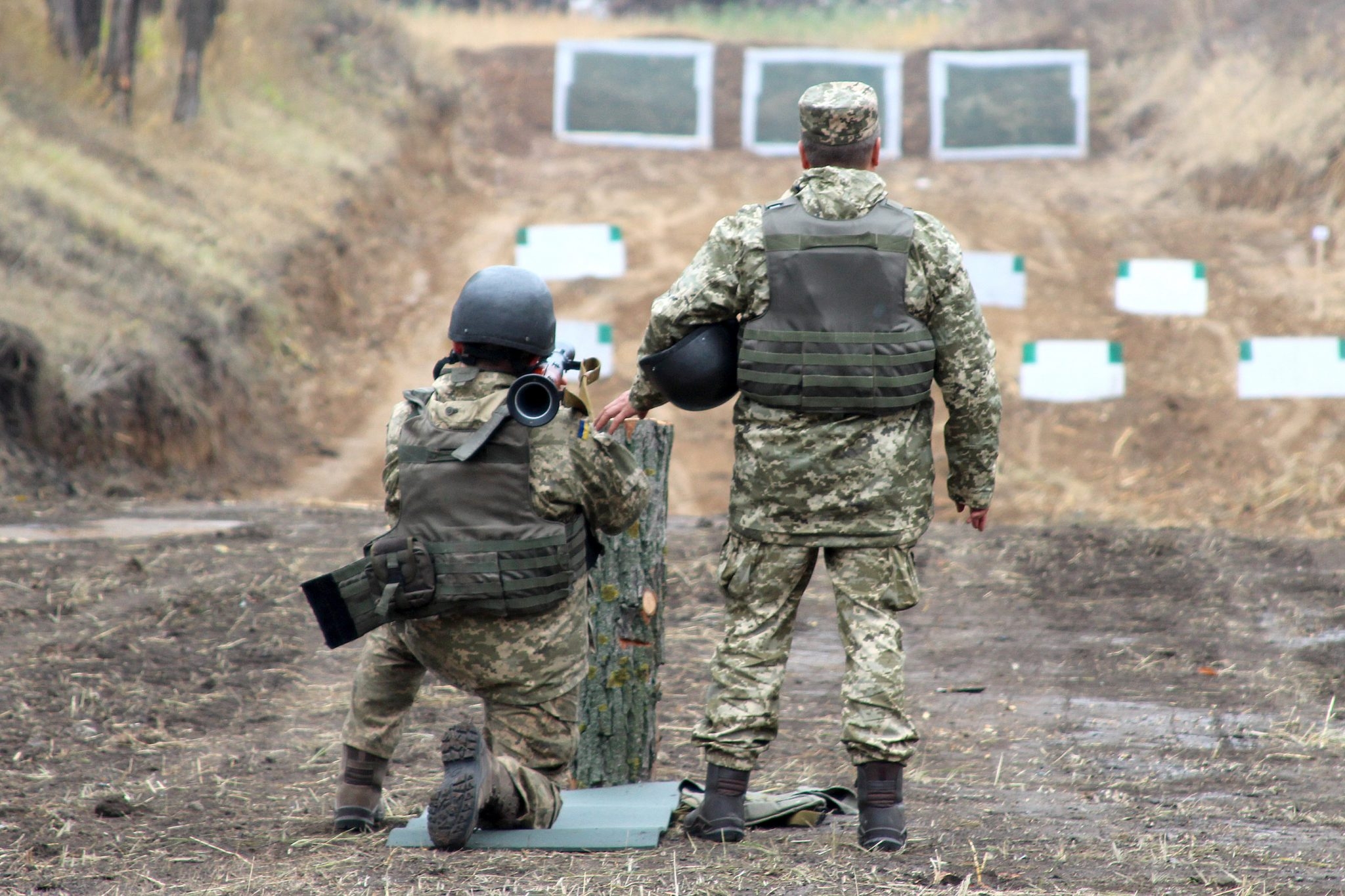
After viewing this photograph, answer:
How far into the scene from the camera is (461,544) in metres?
3.39

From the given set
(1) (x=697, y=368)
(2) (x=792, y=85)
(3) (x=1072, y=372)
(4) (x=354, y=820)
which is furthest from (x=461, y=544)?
(2) (x=792, y=85)

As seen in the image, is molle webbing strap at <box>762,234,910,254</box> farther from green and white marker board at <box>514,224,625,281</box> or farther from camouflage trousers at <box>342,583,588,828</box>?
green and white marker board at <box>514,224,625,281</box>

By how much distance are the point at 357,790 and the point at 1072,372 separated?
37.2 ft

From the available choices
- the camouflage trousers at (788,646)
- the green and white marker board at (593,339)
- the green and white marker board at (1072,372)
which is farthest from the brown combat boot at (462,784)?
the green and white marker board at (1072,372)

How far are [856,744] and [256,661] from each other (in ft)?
11.5

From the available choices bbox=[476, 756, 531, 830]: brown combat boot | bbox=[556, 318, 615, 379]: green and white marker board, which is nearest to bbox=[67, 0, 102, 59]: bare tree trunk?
bbox=[556, 318, 615, 379]: green and white marker board

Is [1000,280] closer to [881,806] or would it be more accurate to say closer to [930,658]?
[930,658]

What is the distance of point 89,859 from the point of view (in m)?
3.50

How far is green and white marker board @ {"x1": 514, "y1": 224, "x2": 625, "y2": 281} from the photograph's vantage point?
15992mm

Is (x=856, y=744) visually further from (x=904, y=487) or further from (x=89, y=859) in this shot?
(x=89, y=859)

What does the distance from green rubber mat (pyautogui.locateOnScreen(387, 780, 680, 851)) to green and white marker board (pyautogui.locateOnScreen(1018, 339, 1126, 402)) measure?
1055 centimetres

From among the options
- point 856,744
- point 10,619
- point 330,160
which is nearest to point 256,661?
point 10,619

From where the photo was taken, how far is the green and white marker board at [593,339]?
14.2 meters

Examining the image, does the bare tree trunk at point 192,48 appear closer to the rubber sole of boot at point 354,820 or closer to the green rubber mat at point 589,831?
the rubber sole of boot at point 354,820
